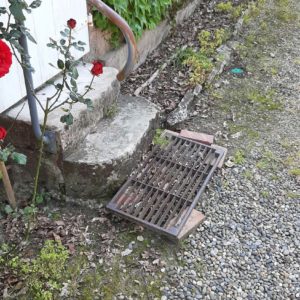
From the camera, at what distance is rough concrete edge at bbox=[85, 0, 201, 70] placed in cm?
398

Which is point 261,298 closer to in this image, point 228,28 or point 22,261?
point 22,261

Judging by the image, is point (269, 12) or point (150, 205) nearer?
point (150, 205)

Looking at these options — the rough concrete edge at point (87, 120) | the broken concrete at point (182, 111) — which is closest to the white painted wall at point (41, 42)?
the rough concrete edge at point (87, 120)

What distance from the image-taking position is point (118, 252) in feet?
8.86

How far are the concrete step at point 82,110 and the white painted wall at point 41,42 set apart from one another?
0.09m

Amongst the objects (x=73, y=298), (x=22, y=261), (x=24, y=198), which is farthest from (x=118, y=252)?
(x=24, y=198)

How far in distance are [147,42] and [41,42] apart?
1.91m

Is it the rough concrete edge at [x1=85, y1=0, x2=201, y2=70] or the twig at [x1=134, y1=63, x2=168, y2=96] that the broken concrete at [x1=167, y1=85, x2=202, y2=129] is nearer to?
the twig at [x1=134, y1=63, x2=168, y2=96]

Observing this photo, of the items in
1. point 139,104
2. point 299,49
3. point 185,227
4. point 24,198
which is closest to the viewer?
point 185,227

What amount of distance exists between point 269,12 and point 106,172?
399 cm

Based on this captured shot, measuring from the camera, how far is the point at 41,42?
2906mm

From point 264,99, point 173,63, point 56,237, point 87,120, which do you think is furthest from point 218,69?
point 56,237

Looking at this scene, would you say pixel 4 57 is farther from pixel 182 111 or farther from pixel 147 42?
pixel 147 42

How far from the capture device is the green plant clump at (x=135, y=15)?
369 cm
